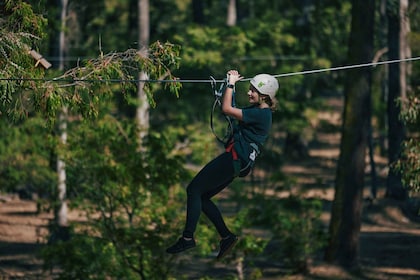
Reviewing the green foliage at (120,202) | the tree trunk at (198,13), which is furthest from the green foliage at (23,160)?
the tree trunk at (198,13)

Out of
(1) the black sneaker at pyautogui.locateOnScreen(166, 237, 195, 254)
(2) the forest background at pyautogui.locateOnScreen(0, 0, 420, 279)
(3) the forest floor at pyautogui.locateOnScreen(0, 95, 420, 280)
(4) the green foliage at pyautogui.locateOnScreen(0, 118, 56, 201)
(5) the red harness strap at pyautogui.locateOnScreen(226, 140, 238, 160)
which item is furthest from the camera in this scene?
(4) the green foliage at pyautogui.locateOnScreen(0, 118, 56, 201)

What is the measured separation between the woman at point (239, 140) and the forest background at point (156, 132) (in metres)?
0.56

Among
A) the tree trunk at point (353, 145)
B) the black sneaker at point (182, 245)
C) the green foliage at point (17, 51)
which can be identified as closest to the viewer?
the black sneaker at point (182, 245)

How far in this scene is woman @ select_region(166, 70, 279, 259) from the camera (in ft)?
30.9

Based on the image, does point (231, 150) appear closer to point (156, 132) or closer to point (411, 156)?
point (411, 156)

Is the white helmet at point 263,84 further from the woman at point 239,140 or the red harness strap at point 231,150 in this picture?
the red harness strap at point 231,150

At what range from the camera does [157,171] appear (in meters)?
17.8

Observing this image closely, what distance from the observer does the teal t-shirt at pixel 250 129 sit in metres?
9.45

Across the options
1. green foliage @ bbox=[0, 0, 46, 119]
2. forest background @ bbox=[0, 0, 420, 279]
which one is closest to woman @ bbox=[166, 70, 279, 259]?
forest background @ bbox=[0, 0, 420, 279]

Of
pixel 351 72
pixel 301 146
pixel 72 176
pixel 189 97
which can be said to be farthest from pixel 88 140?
pixel 301 146

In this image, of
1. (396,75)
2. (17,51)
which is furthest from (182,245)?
(396,75)

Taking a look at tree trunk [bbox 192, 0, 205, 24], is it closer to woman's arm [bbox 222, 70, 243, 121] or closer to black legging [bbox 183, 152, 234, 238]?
black legging [bbox 183, 152, 234, 238]

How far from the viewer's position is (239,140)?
9.61 meters

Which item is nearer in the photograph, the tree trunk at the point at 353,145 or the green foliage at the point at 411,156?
the green foliage at the point at 411,156
